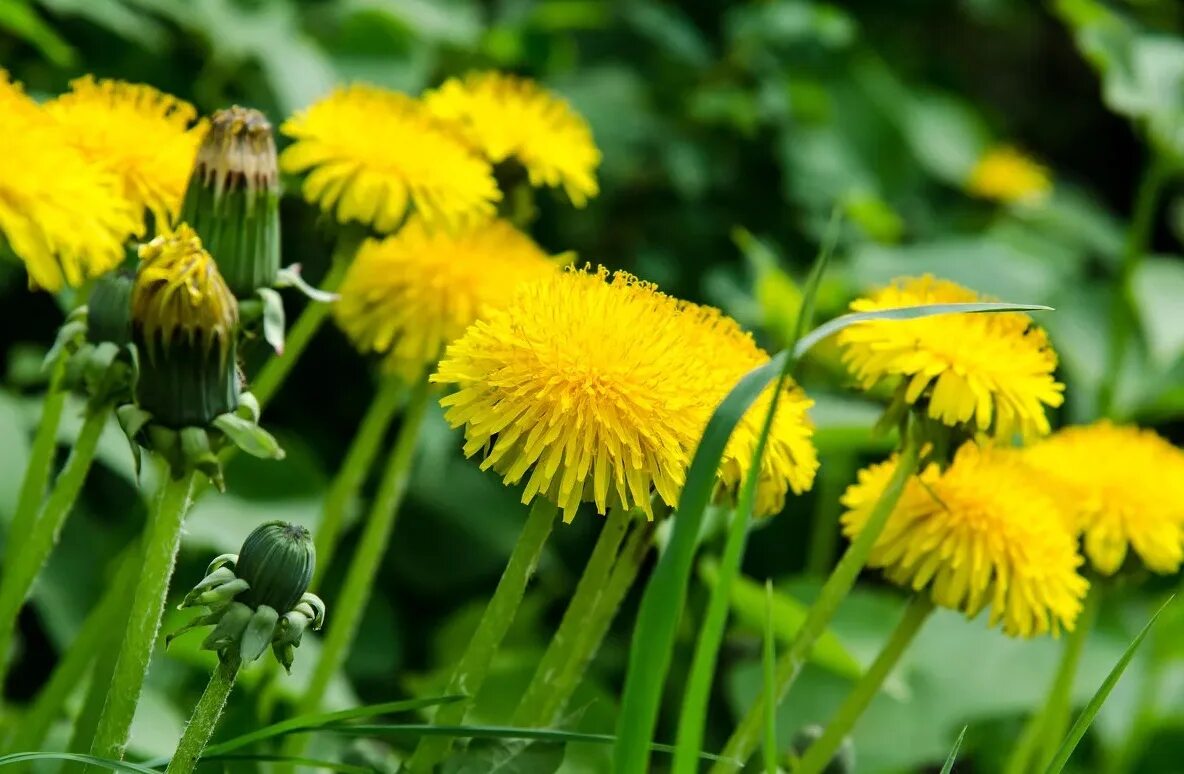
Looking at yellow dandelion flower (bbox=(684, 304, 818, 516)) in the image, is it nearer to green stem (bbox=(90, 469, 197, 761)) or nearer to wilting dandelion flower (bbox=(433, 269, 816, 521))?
wilting dandelion flower (bbox=(433, 269, 816, 521))

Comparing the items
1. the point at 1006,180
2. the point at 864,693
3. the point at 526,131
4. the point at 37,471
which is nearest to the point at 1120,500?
the point at 864,693

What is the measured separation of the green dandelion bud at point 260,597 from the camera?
1.81ft

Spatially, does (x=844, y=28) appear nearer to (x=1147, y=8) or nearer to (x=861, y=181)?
(x=861, y=181)

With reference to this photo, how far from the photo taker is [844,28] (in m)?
1.86

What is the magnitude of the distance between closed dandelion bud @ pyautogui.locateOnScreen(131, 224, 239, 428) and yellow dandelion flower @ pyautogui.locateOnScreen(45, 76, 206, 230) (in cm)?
16

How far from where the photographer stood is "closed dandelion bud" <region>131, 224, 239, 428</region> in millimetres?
Answer: 562

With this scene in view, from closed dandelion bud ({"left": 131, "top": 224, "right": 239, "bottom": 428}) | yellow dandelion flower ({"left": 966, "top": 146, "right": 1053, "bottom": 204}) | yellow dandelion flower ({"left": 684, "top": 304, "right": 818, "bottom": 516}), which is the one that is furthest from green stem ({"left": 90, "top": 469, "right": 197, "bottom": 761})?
yellow dandelion flower ({"left": 966, "top": 146, "right": 1053, "bottom": 204})

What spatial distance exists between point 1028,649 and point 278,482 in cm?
78

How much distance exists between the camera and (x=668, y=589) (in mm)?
505

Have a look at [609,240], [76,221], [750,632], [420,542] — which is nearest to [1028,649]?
[750,632]

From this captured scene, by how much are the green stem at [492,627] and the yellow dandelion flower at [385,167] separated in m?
0.24

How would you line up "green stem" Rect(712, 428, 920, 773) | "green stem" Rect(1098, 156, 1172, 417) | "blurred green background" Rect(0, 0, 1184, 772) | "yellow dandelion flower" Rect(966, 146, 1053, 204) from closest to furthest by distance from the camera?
"green stem" Rect(712, 428, 920, 773) → "blurred green background" Rect(0, 0, 1184, 772) → "green stem" Rect(1098, 156, 1172, 417) → "yellow dandelion flower" Rect(966, 146, 1053, 204)

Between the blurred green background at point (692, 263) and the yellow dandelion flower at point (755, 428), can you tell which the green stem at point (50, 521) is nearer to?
the blurred green background at point (692, 263)

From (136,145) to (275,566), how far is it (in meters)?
0.31
